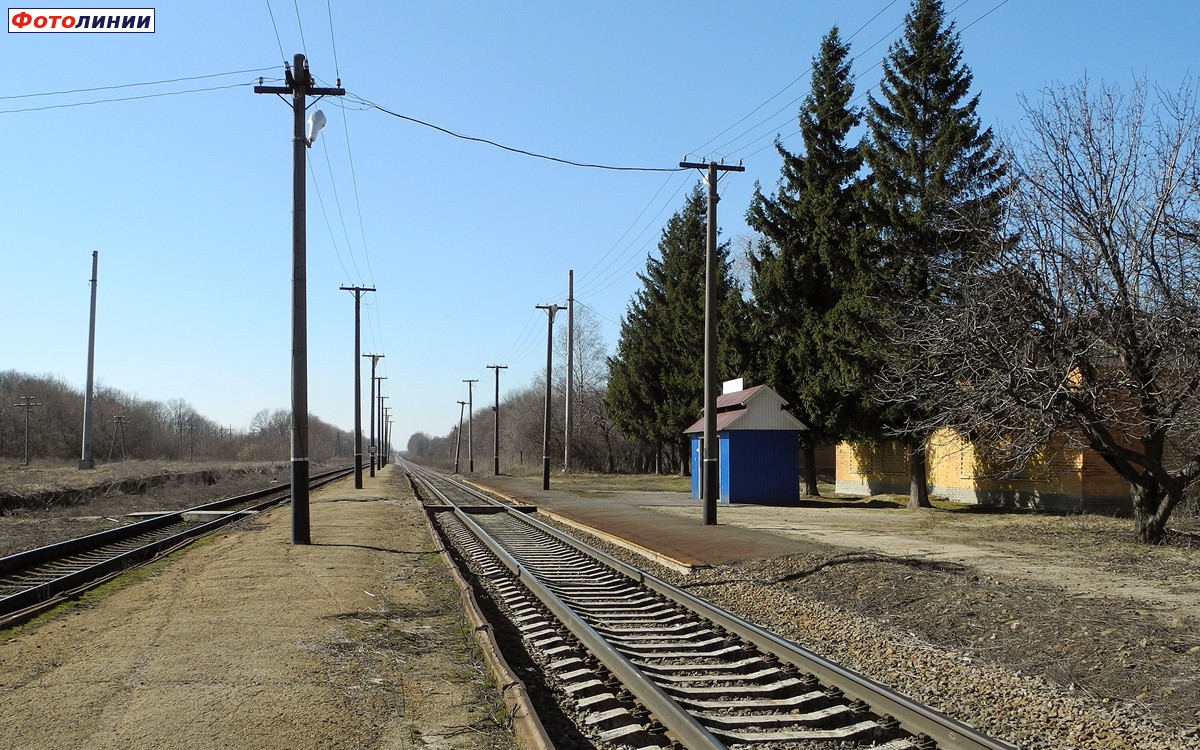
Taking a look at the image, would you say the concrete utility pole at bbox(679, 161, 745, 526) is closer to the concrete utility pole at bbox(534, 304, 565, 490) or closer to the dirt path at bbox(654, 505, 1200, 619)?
the dirt path at bbox(654, 505, 1200, 619)

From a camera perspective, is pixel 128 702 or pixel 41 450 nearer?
pixel 128 702

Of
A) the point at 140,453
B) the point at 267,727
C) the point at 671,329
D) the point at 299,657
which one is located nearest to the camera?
the point at 267,727

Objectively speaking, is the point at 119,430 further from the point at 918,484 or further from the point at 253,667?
the point at 253,667

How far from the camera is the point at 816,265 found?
32.8 m

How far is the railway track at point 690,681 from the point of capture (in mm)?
5902

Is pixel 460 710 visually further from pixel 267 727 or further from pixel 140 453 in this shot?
pixel 140 453

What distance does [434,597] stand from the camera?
468 inches

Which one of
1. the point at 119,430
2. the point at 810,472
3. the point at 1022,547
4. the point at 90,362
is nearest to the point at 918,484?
the point at 810,472

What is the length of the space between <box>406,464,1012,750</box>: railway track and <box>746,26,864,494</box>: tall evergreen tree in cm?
1935

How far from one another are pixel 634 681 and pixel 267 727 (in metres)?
2.56

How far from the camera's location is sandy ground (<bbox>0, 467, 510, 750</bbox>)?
5844 millimetres

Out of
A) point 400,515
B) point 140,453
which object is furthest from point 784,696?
point 140,453

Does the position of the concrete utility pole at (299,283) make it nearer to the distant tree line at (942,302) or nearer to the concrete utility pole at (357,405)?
the distant tree line at (942,302)

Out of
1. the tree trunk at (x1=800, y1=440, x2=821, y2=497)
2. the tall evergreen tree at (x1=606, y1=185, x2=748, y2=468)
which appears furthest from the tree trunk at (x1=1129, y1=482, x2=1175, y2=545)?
the tall evergreen tree at (x1=606, y1=185, x2=748, y2=468)
